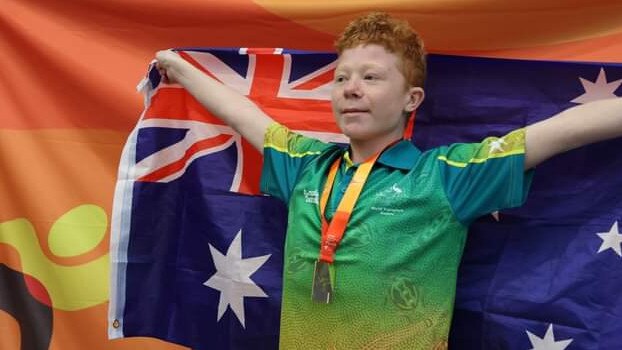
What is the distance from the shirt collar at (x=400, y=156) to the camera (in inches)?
70.2

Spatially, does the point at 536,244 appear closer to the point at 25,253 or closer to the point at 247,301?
the point at 247,301

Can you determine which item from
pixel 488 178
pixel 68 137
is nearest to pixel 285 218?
pixel 488 178

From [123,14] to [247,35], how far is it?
0.43 metres

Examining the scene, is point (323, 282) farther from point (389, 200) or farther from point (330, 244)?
point (389, 200)

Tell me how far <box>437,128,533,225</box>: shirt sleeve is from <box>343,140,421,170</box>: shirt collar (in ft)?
0.28

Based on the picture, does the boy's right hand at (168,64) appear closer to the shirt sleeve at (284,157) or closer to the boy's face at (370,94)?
the shirt sleeve at (284,157)

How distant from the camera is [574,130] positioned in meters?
1.64

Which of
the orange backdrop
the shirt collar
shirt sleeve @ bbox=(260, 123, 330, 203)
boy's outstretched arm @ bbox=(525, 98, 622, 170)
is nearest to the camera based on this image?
boy's outstretched arm @ bbox=(525, 98, 622, 170)

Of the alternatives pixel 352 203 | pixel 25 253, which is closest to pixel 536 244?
pixel 352 203

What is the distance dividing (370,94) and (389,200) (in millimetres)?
265

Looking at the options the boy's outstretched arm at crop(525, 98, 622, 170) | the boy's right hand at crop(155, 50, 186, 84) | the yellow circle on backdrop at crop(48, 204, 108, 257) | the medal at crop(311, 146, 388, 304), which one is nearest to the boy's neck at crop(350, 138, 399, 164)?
the medal at crop(311, 146, 388, 304)

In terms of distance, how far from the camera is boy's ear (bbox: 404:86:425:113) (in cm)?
185

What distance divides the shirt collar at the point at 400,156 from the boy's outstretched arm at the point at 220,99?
0.33 metres

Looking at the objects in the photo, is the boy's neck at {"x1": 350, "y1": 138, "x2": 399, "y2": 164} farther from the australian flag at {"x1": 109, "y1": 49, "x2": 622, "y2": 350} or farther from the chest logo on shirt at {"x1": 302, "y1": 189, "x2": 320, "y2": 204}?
the australian flag at {"x1": 109, "y1": 49, "x2": 622, "y2": 350}
